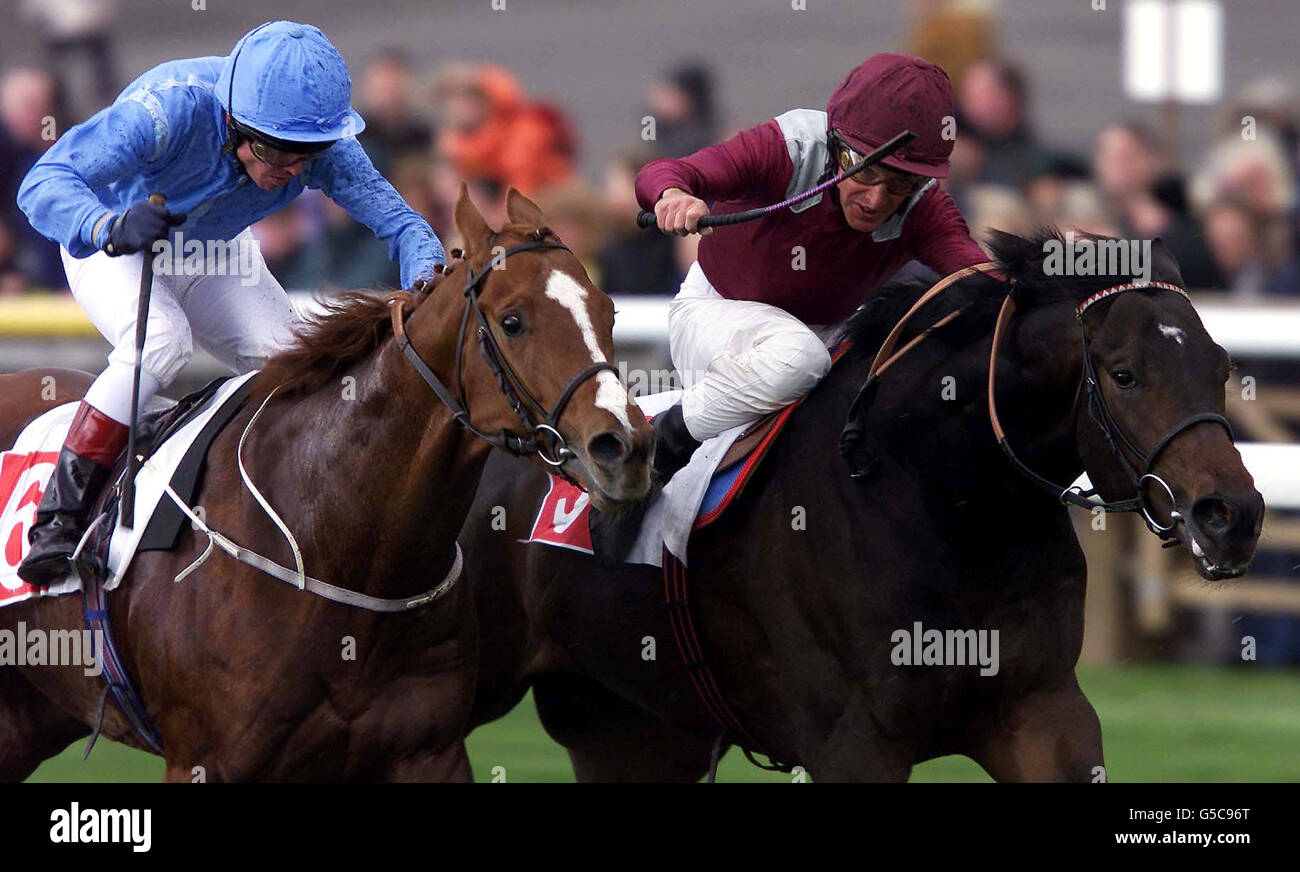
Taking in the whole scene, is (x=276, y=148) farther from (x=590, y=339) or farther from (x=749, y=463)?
(x=749, y=463)

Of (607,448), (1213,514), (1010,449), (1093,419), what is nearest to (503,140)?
(1010,449)

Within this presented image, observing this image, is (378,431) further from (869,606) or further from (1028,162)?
(1028,162)

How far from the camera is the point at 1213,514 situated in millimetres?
3637

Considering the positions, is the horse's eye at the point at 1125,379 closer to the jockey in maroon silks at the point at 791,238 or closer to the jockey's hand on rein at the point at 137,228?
the jockey in maroon silks at the point at 791,238

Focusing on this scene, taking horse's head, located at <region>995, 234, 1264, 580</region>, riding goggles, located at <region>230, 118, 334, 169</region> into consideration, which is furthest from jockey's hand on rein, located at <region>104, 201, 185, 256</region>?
horse's head, located at <region>995, 234, 1264, 580</region>

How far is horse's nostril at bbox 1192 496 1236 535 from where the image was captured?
3617 mm

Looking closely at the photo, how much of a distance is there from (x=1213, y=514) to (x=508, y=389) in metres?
1.26

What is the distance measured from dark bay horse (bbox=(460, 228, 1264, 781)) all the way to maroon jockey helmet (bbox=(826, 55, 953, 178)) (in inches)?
10.8

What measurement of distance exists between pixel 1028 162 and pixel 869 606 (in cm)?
415

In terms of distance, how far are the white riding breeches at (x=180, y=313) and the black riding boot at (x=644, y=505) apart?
0.81 metres

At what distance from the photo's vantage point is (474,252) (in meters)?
3.81

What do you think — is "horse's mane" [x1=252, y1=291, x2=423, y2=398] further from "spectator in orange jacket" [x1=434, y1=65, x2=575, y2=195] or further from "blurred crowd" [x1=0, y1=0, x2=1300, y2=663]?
"spectator in orange jacket" [x1=434, y1=65, x2=575, y2=195]
